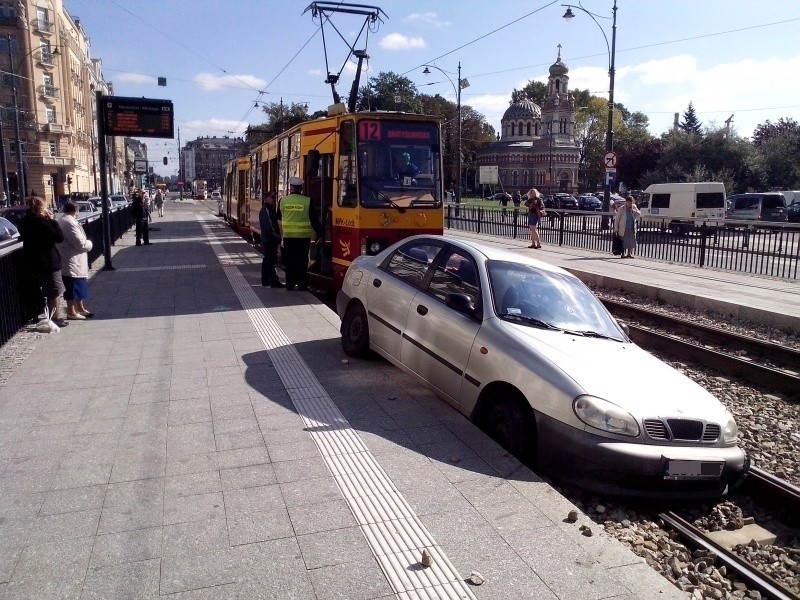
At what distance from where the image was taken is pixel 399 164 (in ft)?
39.9

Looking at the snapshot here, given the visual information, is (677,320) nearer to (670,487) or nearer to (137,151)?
(670,487)

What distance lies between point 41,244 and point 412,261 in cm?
485

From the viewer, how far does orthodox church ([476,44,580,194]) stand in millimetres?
93750

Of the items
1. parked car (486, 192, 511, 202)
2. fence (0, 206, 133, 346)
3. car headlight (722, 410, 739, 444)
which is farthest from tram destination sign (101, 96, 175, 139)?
parked car (486, 192, 511, 202)

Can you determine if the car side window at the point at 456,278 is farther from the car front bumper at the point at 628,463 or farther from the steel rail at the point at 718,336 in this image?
the steel rail at the point at 718,336

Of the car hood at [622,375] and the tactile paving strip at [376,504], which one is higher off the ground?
the car hood at [622,375]

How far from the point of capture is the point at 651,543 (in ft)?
14.7

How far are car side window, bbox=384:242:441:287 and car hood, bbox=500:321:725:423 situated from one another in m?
1.51

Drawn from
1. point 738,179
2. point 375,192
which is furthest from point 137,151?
point 375,192

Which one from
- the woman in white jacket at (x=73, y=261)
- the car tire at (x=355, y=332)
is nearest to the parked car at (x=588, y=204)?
the woman in white jacket at (x=73, y=261)

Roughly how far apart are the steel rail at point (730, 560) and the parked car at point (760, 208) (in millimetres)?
33680

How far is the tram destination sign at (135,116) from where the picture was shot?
1512 cm

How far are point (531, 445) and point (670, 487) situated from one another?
0.95 metres

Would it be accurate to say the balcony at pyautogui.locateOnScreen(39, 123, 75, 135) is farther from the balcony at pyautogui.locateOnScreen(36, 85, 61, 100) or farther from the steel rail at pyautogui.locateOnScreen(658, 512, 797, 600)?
the steel rail at pyautogui.locateOnScreen(658, 512, 797, 600)
